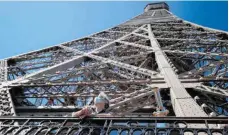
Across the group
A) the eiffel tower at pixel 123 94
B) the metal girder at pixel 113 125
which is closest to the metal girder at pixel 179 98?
the eiffel tower at pixel 123 94

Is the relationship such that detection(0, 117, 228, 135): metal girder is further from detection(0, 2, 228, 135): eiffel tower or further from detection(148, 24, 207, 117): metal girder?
detection(148, 24, 207, 117): metal girder

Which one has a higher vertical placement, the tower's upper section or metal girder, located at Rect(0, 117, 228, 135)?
the tower's upper section

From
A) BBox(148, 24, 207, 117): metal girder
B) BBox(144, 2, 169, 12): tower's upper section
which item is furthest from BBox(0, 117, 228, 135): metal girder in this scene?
BBox(144, 2, 169, 12): tower's upper section

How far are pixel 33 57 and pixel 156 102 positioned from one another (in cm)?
972

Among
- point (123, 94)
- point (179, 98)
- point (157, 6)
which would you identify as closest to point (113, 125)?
point (179, 98)

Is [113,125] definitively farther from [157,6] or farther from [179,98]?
[157,6]

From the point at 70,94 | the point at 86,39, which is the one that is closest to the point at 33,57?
the point at 86,39

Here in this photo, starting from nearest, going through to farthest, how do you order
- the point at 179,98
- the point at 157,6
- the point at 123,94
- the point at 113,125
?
the point at 113,125 < the point at 179,98 < the point at 123,94 < the point at 157,6

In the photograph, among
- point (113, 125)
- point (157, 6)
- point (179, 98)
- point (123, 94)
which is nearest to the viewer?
point (113, 125)

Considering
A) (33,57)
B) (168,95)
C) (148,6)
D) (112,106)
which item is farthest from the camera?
(148,6)

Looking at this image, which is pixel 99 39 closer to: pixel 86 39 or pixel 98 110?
pixel 86 39

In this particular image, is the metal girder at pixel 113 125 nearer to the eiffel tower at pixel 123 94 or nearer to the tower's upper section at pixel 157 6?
the eiffel tower at pixel 123 94

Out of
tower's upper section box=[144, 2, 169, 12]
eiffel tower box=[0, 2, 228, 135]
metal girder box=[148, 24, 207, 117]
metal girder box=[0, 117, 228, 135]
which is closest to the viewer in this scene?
metal girder box=[0, 117, 228, 135]

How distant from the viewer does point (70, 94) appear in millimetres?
7785
